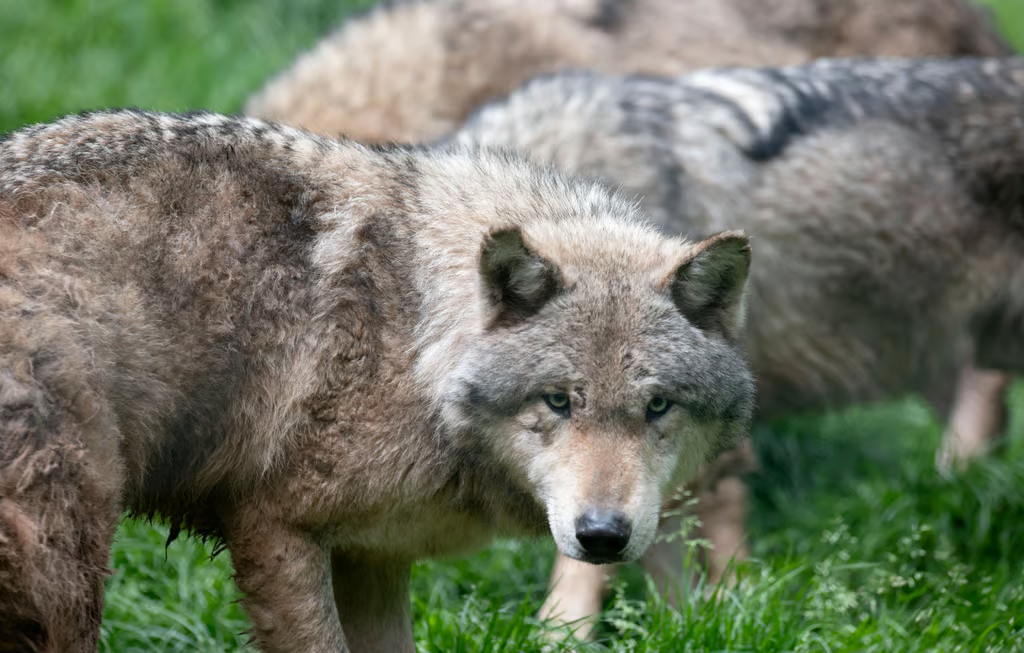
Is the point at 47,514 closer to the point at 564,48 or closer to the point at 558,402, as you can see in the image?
the point at 558,402

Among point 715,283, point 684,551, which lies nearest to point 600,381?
point 715,283

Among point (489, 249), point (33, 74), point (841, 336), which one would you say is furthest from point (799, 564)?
point (33, 74)

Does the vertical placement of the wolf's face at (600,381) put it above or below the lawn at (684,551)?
above

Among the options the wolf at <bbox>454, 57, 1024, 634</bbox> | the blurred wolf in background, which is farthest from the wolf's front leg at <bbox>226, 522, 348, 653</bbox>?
the blurred wolf in background

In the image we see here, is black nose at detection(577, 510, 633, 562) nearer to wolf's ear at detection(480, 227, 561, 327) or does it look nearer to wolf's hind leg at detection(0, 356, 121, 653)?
wolf's ear at detection(480, 227, 561, 327)

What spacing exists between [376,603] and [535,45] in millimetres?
4356

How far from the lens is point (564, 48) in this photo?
7.61 meters

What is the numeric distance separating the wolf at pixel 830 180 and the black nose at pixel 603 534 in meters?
2.56

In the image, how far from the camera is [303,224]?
3809 millimetres

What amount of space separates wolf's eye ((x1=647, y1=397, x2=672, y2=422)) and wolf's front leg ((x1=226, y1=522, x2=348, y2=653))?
1.04 m

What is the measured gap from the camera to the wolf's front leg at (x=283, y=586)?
358cm

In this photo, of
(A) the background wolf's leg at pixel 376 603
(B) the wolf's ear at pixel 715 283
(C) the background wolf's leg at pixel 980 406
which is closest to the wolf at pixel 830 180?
(C) the background wolf's leg at pixel 980 406

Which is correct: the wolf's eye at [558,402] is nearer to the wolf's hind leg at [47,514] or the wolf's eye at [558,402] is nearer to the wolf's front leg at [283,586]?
the wolf's front leg at [283,586]

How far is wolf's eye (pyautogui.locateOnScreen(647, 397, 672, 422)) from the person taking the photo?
3539 mm
